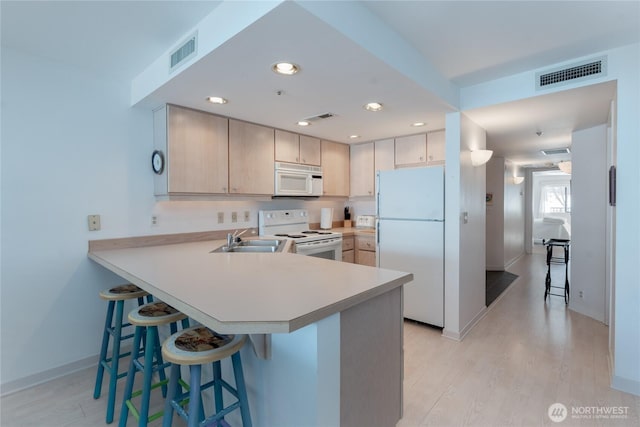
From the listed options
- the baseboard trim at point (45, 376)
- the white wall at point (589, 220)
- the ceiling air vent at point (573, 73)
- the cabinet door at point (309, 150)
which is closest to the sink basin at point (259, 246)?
the cabinet door at point (309, 150)

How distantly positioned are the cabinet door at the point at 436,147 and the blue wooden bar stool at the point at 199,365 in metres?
3.02

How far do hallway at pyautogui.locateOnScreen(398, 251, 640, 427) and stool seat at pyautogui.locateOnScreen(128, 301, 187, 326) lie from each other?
4.66 feet

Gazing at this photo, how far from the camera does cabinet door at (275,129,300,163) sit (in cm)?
350

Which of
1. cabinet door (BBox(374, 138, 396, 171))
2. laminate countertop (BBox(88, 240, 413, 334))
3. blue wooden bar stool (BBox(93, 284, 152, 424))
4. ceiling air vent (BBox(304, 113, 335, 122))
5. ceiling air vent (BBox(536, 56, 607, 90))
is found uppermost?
ceiling air vent (BBox(536, 56, 607, 90))

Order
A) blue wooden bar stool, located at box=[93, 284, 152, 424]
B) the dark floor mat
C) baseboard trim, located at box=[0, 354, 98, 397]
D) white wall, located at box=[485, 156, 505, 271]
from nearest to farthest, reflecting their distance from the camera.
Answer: blue wooden bar stool, located at box=[93, 284, 152, 424], baseboard trim, located at box=[0, 354, 98, 397], the dark floor mat, white wall, located at box=[485, 156, 505, 271]

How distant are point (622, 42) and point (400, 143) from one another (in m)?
2.13

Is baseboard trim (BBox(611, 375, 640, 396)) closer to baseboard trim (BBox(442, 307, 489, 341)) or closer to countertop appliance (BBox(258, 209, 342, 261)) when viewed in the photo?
baseboard trim (BBox(442, 307, 489, 341))

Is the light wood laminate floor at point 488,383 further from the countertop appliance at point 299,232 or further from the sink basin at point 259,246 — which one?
the sink basin at point 259,246

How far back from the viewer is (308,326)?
1.21m

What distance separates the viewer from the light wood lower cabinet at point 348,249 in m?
3.93

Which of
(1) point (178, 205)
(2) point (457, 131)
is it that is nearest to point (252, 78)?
(1) point (178, 205)

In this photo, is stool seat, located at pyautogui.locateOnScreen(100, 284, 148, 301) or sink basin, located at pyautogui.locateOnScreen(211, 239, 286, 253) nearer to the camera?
stool seat, located at pyautogui.locateOnScreen(100, 284, 148, 301)

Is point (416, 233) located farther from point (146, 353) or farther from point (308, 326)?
point (146, 353)

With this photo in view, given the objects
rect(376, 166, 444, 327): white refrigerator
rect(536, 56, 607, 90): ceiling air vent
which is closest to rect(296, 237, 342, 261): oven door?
rect(376, 166, 444, 327): white refrigerator
